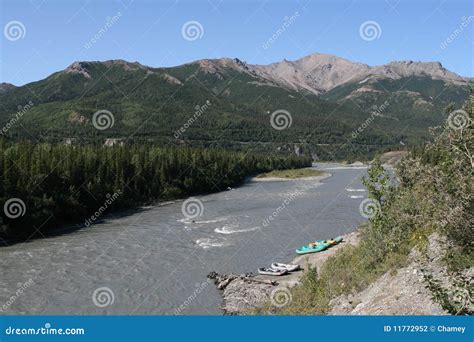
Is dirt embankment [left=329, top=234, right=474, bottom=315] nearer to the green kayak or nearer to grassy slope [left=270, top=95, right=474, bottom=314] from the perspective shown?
grassy slope [left=270, top=95, right=474, bottom=314]

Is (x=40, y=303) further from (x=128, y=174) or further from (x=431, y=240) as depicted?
(x=128, y=174)

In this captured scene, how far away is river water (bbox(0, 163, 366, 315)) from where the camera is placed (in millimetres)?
36250

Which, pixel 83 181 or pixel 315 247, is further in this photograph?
pixel 83 181

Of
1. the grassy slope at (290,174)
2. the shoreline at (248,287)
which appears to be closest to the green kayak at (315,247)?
the shoreline at (248,287)

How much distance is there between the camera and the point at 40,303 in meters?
35.5

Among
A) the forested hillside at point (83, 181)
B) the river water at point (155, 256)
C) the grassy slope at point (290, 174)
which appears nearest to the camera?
the river water at point (155, 256)

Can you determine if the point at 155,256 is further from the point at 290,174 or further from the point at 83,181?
the point at 290,174

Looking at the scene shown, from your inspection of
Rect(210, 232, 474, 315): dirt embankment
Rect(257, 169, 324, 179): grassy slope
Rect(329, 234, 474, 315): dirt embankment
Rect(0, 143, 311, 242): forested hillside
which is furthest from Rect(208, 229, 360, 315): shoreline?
Rect(257, 169, 324, 179): grassy slope

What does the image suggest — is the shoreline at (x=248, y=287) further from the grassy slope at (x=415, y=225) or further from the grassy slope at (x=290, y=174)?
the grassy slope at (x=290, y=174)

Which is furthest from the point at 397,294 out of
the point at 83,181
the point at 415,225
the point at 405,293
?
the point at 83,181

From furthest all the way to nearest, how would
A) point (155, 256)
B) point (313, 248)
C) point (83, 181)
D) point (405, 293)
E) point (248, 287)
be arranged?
point (83, 181) < point (155, 256) < point (313, 248) < point (248, 287) < point (405, 293)

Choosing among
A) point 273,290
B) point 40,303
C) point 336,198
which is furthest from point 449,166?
point 336,198

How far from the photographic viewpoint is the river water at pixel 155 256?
3625cm

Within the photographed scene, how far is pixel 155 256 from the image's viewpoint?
50.5 metres
